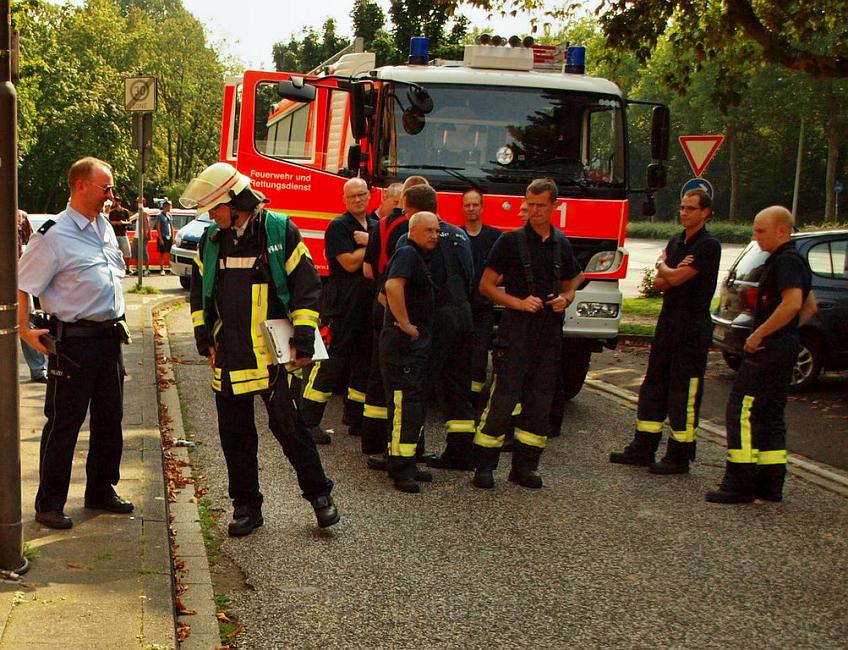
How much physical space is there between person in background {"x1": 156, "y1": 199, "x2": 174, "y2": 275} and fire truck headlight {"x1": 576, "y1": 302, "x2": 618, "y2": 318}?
61.0ft

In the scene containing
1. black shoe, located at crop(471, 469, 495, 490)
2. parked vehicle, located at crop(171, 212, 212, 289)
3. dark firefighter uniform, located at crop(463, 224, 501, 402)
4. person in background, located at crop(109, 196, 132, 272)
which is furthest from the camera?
parked vehicle, located at crop(171, 212, 212, 289)

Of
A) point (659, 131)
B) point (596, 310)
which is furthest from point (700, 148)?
point (596, 310)

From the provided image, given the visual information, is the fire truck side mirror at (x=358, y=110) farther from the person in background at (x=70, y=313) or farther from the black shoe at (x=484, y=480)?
the person in background at (x=70, y=313)

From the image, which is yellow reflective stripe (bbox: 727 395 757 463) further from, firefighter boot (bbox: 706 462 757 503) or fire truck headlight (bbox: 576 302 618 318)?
fire truck headlight (bbox: 576 302 618 318)

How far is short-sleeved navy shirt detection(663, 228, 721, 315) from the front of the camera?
775cm

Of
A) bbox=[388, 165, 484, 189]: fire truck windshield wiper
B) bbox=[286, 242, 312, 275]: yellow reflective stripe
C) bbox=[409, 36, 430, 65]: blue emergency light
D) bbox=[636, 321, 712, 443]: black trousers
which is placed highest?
bbox=[409, 36, 430, 65]: blue emergency light

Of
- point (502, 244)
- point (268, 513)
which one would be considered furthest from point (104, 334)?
point (502, 244)

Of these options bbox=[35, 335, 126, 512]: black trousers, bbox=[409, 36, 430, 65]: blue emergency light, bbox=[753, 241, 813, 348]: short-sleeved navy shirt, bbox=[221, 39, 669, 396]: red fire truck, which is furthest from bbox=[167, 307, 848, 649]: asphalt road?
bbox=[409, 36, 430, 65]: blue emergency light

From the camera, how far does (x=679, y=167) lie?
79125mm

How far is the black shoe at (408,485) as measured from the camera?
23.5ft

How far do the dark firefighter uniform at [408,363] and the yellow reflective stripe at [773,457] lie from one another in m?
2.18

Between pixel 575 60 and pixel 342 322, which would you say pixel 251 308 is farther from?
pixel 575 60

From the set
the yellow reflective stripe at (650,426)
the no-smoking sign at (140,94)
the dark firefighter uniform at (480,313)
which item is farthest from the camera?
the no-smoking sign at (140,94)

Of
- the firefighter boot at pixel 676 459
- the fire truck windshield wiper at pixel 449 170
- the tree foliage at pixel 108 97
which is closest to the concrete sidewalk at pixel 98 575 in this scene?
the fire truck windshield wiper at pixel 449 170
